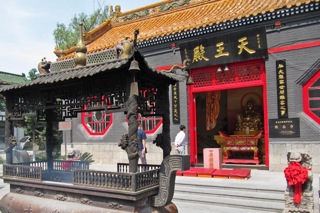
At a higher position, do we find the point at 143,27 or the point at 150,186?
the point at 143,27

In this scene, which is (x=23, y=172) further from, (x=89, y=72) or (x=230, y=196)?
(x=230, y=196)

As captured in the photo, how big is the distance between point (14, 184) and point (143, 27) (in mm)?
8608

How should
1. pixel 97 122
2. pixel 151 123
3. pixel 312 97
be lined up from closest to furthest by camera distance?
1. pixel 312 97
2. pixel 151 123
3. pixel 97 122

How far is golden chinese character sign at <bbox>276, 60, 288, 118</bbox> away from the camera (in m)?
8.87

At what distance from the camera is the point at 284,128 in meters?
8.84

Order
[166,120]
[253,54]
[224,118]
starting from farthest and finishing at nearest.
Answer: [224,118] < [253,54] < [166,120]

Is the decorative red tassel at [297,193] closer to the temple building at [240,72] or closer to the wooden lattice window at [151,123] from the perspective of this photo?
the temple building at [240,72]

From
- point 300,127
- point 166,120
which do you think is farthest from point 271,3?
point 166,120

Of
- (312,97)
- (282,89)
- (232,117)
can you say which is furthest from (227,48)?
(232,117)

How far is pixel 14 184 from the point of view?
5625mm

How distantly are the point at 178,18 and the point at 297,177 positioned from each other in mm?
8717

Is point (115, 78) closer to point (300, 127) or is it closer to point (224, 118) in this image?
point (300, 127)

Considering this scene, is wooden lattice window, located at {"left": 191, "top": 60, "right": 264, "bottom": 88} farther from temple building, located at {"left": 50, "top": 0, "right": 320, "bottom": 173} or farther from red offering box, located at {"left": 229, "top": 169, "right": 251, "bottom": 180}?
red offering box, located at {"left": 229, "top": 169, "right": 251, "bottom": 180}

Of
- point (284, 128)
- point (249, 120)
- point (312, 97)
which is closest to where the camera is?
point (312, 97)
